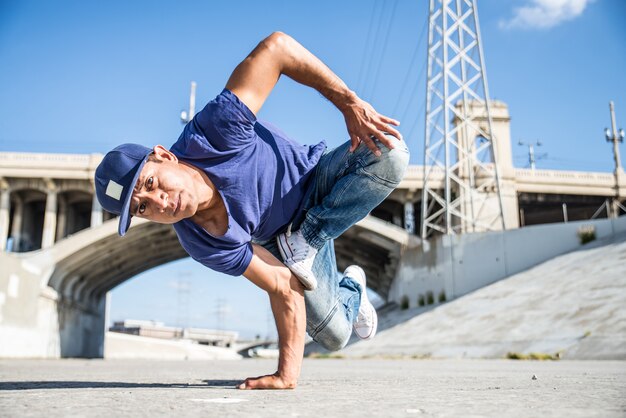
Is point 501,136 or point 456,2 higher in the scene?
point 456,2

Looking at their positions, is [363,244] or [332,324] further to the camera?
[363,244]

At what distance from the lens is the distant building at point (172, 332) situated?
Answer: 69.9 metres

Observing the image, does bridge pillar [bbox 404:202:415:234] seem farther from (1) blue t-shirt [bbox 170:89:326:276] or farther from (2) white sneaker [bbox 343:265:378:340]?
(1) blue t-shirt [bbox 170:89:326:276]

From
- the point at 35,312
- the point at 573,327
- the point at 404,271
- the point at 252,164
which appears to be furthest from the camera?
the point at 404,271

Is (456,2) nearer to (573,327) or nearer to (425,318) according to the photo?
(425,318)

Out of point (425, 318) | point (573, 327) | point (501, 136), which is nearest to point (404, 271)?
point (425, 318)

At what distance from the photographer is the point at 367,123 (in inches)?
114

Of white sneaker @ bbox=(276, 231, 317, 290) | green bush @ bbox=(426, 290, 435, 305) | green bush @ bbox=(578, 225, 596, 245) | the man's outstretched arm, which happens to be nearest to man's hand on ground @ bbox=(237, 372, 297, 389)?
white sneaker @ bbox=(276, 231, 317, 290)

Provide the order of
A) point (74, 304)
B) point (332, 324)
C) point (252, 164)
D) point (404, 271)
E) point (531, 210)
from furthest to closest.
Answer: point (531, 210) < point (74, 304) < point (404, 271) < point (332, 324) < point (252, 164)

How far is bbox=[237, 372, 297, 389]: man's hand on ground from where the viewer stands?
2709 mm

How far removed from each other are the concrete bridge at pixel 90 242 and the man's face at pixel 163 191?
63.7ft

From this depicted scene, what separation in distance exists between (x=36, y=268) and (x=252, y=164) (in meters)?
23.5

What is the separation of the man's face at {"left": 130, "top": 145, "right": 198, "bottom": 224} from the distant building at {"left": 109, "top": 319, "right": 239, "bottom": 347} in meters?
68.6

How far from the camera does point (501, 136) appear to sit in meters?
29.6
